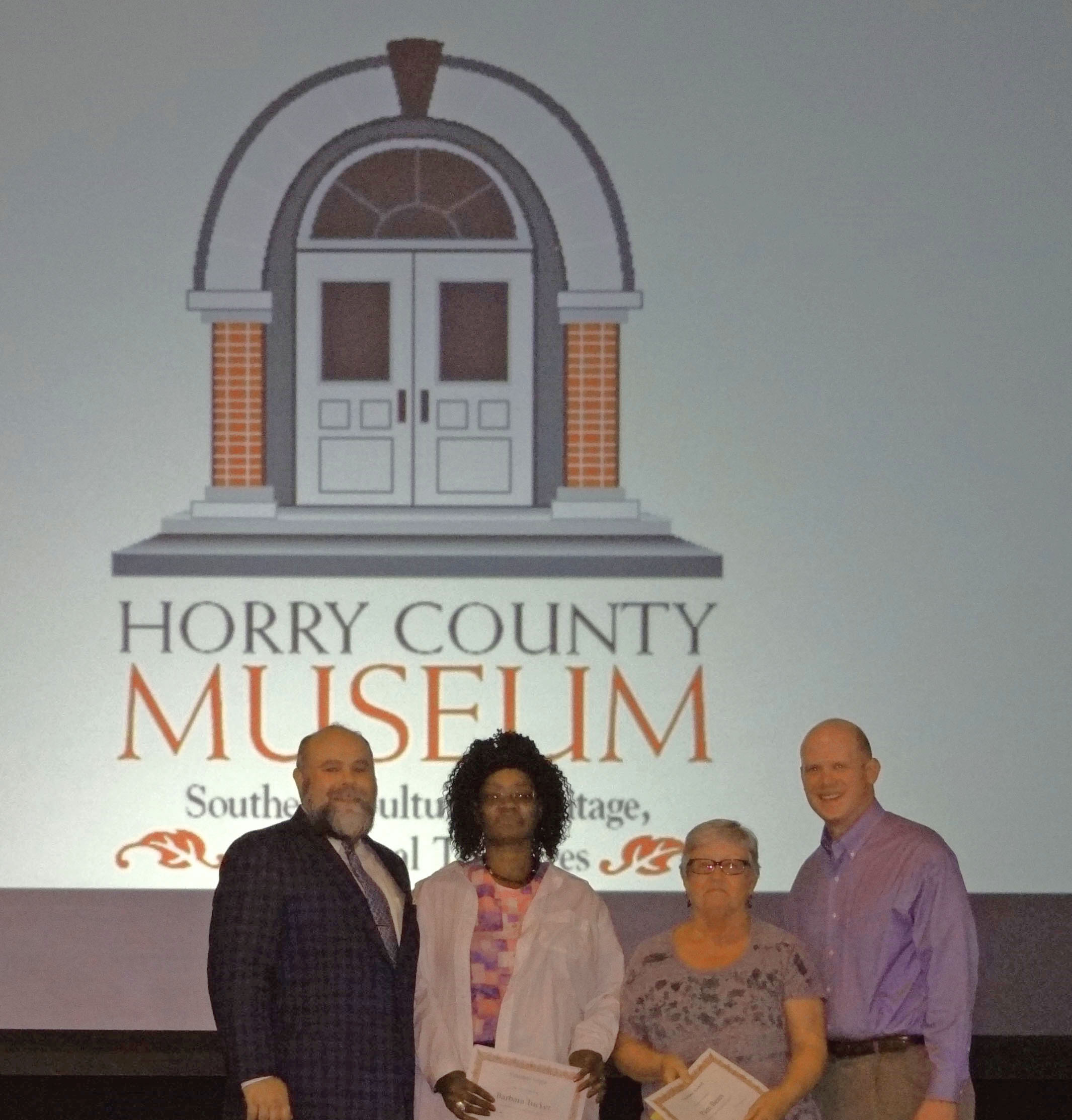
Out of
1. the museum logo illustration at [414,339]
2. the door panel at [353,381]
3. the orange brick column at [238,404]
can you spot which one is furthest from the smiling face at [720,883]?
the orange brick column at [238,404]

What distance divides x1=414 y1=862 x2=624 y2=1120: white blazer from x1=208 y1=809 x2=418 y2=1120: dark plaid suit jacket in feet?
0.23

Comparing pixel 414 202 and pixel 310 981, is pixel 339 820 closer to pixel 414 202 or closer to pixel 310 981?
pixel 310 981

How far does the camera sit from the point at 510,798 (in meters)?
3.02

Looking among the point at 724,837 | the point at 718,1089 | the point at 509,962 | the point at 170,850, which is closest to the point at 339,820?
the point at 509,962

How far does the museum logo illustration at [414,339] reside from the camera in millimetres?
4215

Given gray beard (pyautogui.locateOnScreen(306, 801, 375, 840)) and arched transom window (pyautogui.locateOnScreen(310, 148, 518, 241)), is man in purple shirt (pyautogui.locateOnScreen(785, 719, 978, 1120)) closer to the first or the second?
gray beard (pyautogui.locateOnScreen(306, 801, 375, 840))

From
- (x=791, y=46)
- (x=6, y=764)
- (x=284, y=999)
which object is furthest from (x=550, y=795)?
(x=791, y=46)

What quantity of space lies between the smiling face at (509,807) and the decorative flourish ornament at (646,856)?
1098 mm

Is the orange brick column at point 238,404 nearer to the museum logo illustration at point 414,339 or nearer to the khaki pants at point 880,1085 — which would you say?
the museum logo illustration at point 414,339

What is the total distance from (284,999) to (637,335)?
2024mm

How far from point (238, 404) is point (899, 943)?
84.8 inches

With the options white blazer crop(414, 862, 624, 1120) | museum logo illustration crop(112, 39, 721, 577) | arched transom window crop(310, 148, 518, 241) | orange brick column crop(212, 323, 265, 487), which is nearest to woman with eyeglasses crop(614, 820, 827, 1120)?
white blazer crop(414, 862, 624, 1120)

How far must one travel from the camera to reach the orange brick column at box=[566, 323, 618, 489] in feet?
13.9

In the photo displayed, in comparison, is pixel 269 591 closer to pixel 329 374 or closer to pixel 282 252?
pixel 329 374
